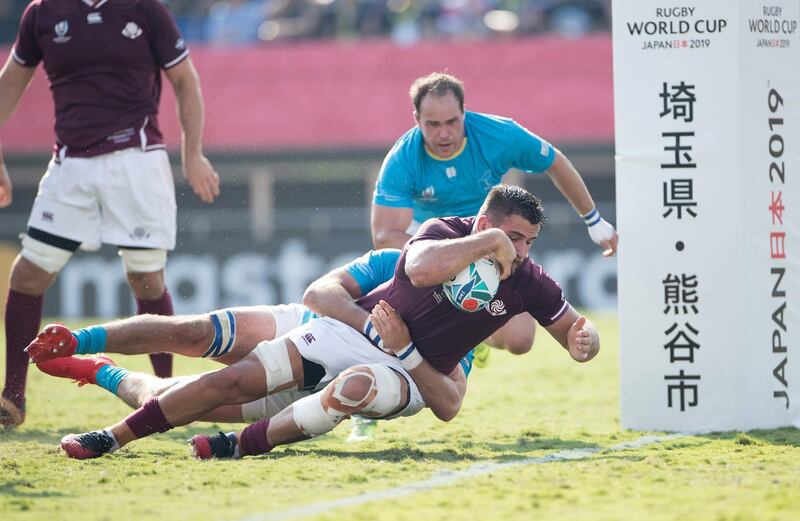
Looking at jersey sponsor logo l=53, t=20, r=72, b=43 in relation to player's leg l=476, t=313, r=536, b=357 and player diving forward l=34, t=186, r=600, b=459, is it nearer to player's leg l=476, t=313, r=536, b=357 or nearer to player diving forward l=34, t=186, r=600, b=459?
player diving forward l=34, t=186, r=600, b=459

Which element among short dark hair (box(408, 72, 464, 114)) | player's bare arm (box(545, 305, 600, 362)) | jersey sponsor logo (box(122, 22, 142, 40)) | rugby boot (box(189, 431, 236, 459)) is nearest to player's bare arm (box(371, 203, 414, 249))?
short dark hair (box(408, 72, 464, 114))

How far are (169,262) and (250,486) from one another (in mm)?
12678

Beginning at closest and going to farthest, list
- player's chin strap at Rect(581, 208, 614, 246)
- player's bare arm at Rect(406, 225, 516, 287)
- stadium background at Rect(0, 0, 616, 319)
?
player's bare arm at Rect(406, 225, 516, 287)
player's chin strap at Rect(581, 208, 614, 246)
stadium background at Rect(0, 0, 616, 319)

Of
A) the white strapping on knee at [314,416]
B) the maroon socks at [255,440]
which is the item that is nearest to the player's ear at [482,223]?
the white strapping on knee at [314,416]

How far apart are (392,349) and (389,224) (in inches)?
71.5

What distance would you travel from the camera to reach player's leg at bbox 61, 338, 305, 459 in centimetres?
600

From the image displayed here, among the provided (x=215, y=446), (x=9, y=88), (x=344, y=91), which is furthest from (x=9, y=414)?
(x=344, y=91)

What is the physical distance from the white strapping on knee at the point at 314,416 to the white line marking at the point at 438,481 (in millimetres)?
624

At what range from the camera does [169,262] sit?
17.6m

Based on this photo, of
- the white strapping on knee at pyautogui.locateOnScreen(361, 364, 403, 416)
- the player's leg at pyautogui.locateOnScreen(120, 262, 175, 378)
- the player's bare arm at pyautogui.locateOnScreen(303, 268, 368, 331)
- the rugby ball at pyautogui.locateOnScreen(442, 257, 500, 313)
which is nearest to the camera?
the rugby ball at pyautogui.locateOnScreen(442, 257, 500, 313)

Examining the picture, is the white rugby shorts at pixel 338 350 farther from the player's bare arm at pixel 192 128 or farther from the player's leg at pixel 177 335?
the player's bare arm at pixel 192 128

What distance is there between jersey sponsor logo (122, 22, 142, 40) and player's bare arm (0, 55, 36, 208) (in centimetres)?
76

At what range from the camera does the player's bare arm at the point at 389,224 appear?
305 inches

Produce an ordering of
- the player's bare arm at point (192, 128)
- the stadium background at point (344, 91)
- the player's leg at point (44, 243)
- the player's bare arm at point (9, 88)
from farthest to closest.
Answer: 1. the stadium background at point (344, 91)
2. the player's bare arm at point (9, 88)
3. the player's bare arm at point (192, 128)
4. the player's leg at point (44, 243)
